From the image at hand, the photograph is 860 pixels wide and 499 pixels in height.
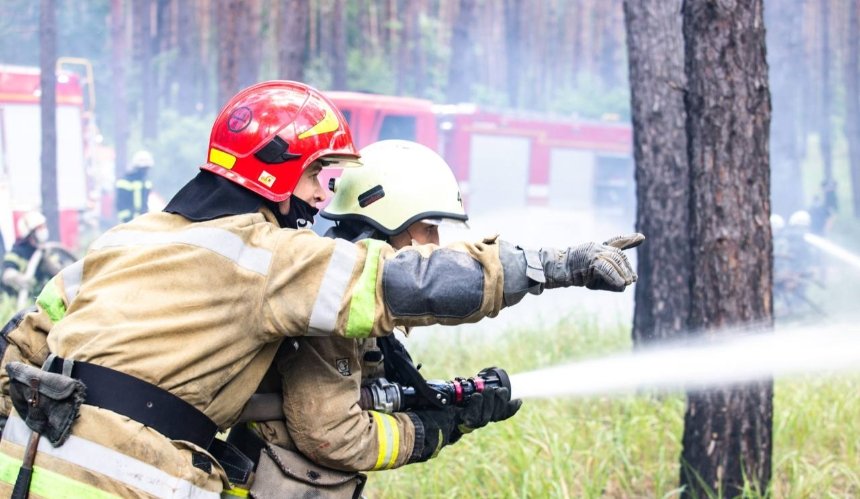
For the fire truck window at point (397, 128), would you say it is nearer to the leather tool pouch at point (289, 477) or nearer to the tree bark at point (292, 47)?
the tree bark at point (292, 47)

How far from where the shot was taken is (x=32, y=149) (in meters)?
13.5

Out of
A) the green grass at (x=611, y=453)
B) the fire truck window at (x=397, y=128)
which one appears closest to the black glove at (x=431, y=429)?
the green grass at (x=611, y=453)

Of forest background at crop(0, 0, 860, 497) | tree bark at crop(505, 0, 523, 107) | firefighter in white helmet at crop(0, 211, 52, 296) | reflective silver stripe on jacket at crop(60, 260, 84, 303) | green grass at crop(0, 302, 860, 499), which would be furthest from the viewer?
tree bark at crop(505, 0, 523, 107)

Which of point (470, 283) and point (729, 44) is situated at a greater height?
point (729, 44)

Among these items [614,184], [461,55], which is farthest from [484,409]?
[461,55]

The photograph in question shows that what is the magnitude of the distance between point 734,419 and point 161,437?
2.73m

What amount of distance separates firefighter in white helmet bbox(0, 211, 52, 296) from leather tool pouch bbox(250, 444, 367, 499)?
7612 millimetres

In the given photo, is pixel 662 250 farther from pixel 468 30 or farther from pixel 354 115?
pixel 468 30

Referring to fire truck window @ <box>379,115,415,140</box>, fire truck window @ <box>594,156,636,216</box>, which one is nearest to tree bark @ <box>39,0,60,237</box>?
fire truck window @ <box>379,115,415,140</box>

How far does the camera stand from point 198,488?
2324mm

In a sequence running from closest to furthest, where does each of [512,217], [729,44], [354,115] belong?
1. [729,44]
2. [354,115]
3. [512,217]

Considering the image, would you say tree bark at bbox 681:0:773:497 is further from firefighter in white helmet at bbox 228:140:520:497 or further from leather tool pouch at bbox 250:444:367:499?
leather tool pouch at bbox 250:444:367:499

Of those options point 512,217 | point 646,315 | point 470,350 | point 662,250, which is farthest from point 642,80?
point 512,217

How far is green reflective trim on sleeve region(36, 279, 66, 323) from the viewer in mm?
2637
